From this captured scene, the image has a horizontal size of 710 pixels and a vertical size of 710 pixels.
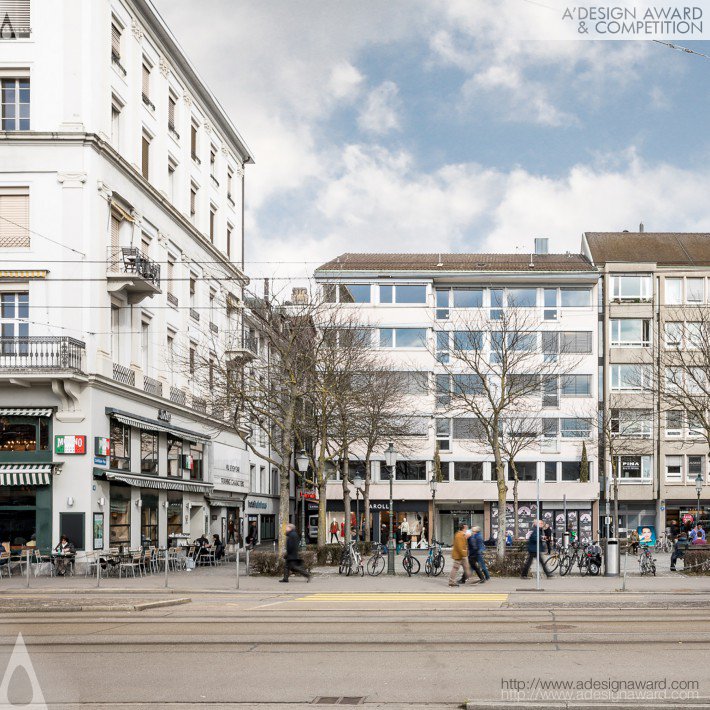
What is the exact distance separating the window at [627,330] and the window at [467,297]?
9.40 m

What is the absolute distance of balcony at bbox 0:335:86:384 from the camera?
3447 centimetres

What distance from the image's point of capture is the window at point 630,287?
228ft

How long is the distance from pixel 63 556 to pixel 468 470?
1491 inches

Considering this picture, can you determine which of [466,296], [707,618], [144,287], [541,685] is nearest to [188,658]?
[541,685]

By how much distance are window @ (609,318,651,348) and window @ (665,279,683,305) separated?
274 cm

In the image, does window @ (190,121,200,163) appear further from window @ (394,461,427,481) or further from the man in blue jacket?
the man in blue jacket

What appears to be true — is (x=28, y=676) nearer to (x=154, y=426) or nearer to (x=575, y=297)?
(x=154, y=426)

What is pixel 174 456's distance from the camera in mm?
47500

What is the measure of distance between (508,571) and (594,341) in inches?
1553

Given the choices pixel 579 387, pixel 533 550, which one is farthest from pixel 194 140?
pixel 533 550

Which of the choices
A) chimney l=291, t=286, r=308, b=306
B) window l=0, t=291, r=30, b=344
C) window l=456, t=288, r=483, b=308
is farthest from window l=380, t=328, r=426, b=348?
window l=0, t=291, r=30, b=344

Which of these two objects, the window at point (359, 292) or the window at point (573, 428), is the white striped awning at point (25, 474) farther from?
the window at point (573, 428)

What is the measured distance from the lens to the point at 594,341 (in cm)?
6706

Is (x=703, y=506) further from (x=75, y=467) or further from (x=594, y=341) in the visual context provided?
(x=75, y=467)
